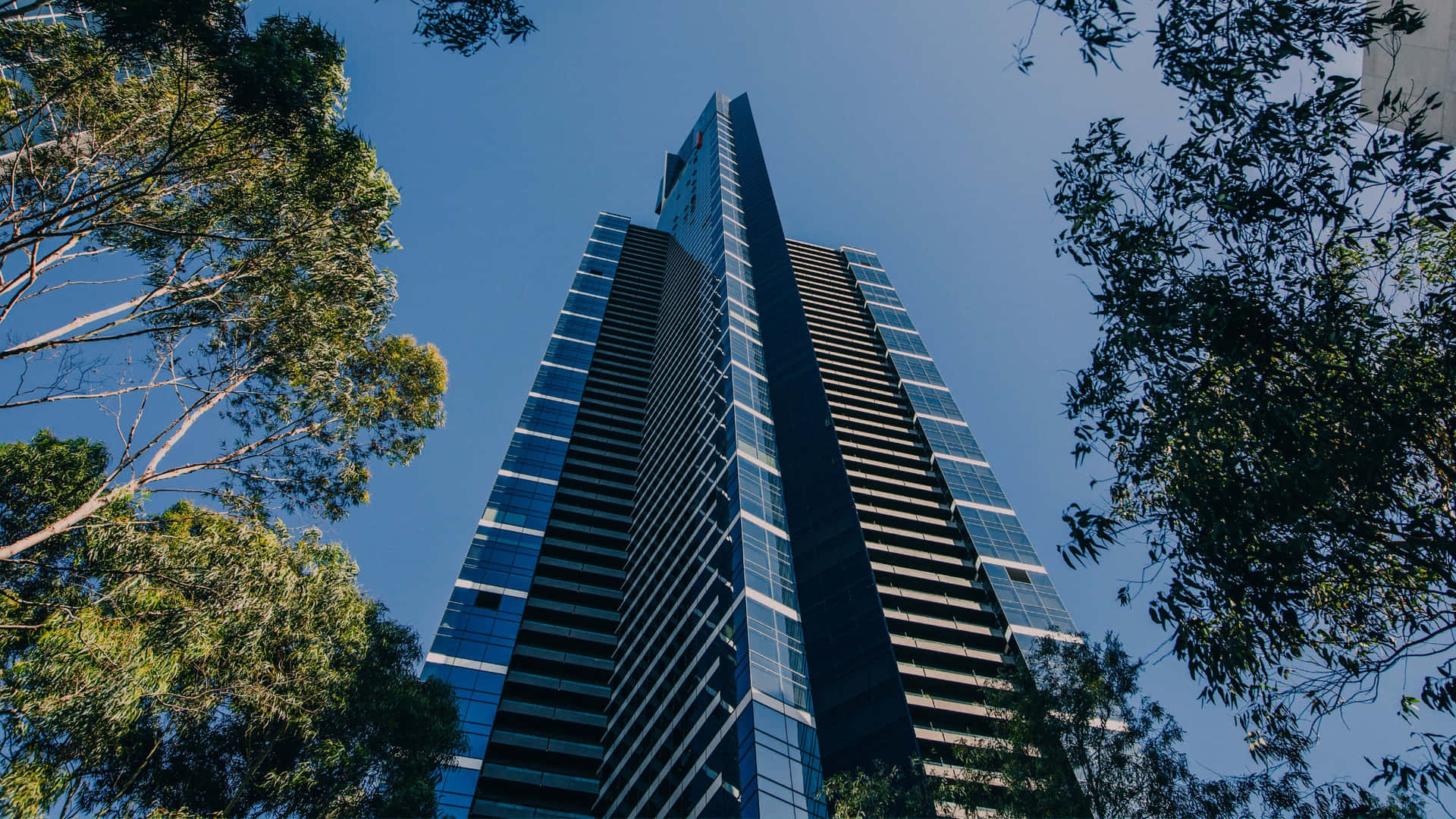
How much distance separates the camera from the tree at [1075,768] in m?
Answer: 14.3

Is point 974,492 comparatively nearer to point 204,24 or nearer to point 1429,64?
point 1429,64

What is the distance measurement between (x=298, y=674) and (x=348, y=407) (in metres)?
7.43

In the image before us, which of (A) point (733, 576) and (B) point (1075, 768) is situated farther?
(A) point (733, 576)

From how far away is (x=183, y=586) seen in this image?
15.0 m

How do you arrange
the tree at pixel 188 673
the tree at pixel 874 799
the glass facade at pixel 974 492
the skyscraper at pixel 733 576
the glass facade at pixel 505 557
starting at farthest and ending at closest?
1. the glass facade at pixel 974 492
2. the glass facade at pixel 505 557
3. the skyscraper at pixel 733 576
4. the tree at pixel 874 799
5. the tree at pixel 188 673

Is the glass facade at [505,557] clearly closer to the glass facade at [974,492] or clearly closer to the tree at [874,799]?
the tree at [874,799]

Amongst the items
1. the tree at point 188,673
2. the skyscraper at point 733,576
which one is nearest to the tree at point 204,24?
the tree at point 188,673

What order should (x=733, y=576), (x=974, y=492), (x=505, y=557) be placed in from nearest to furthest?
(x=733, y=576)
(x=505, y=557)
(x=974, y=492)

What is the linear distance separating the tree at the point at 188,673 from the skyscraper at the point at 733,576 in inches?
611

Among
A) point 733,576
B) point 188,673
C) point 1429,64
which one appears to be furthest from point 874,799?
point 733,576

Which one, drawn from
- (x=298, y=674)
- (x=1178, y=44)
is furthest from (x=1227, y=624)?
(x=298, y=674)

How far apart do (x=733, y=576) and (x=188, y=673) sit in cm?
2657

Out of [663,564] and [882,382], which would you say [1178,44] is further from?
[882,382]

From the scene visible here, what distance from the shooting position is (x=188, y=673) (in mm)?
14883
